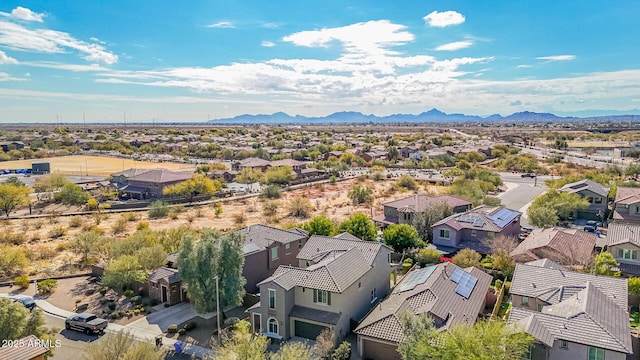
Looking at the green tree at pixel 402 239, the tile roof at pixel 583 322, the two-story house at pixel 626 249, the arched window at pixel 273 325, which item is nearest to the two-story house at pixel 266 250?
the arched window at pixel 273 325

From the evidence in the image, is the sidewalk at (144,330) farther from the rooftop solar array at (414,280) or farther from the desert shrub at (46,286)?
the rooftop solar array at (414,280)

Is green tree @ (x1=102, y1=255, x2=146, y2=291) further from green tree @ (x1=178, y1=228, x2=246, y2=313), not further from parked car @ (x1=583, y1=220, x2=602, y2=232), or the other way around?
parked car @ (x1=583, y1=220, x2=602, y2=232)

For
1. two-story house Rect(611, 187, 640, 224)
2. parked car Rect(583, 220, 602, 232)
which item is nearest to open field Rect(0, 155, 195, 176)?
parked car Rect(583, 220, 602, 232)

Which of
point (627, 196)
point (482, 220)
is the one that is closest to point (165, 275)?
point (482, 220)

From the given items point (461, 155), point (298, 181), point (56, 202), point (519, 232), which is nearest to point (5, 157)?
point (56, 202)

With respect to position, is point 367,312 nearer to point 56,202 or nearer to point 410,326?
point 410,326

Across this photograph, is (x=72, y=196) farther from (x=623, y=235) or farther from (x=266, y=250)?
(x=623, y=235)
